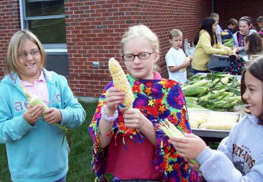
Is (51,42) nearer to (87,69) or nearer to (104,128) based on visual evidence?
(87,69)

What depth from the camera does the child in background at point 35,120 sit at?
244 cm

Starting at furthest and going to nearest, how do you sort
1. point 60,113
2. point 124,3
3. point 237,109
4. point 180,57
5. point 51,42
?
point 51,42
point 124,3
point 180,57
point 237,109
point 60,113

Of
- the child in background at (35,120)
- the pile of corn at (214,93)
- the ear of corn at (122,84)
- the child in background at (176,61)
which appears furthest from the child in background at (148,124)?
the child in background at (176,61)

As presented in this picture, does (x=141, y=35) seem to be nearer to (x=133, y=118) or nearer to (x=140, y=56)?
(x=140, y=56)

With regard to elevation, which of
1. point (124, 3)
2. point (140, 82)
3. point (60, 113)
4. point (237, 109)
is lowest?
point (237, 109)

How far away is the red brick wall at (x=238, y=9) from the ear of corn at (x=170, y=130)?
1700 centimetres

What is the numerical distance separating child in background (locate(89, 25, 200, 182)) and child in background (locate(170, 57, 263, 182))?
11.6 inches

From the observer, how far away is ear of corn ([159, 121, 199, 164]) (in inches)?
69.8

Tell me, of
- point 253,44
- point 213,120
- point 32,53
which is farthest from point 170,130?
point 253,44

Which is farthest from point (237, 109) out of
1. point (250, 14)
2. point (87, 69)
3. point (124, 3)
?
point (250, 14)

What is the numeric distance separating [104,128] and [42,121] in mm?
780

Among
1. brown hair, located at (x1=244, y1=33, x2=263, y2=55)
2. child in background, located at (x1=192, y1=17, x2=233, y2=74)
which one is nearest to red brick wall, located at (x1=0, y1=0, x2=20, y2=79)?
child in background, located at (x1=192, y1=17, x2=233, y2=74)

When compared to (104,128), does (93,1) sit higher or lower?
higher

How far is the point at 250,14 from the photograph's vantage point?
1739 cm
